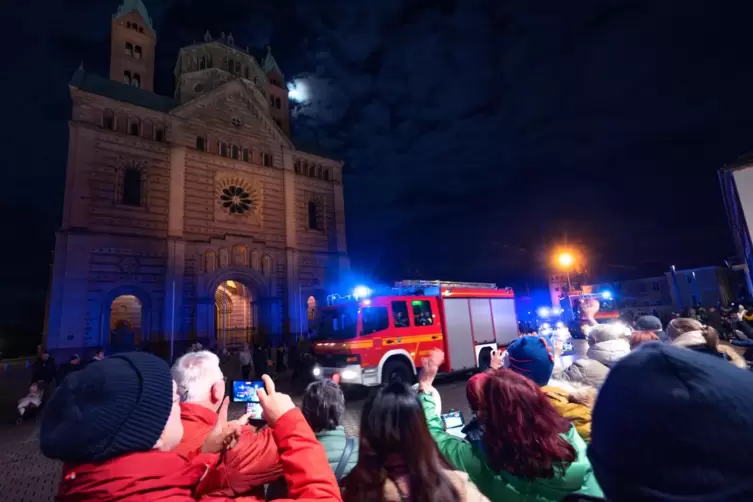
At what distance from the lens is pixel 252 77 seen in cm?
2695

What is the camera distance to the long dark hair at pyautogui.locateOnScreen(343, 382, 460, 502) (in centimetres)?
176

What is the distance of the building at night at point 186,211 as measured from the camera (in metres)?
17.0

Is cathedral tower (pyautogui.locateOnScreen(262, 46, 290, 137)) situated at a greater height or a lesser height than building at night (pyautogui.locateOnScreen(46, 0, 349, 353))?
greater

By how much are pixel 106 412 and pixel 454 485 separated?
156 cm

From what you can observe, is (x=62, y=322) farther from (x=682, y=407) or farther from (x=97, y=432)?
(x=682, y=407)

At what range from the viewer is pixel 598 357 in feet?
13.4

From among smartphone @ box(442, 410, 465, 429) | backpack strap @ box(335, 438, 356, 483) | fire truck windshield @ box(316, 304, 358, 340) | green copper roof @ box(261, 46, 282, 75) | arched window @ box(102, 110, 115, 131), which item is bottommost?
smartphone @ box(442, 410, 465, 429)

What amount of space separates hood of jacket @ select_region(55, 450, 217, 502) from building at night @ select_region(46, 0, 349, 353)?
61.7 feet

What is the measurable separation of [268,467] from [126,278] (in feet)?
63.5

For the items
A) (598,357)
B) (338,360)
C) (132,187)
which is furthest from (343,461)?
(132,187)

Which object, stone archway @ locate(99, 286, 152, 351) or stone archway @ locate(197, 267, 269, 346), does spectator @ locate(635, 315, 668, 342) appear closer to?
stone archway @ locate(197, 267, 269, 346)

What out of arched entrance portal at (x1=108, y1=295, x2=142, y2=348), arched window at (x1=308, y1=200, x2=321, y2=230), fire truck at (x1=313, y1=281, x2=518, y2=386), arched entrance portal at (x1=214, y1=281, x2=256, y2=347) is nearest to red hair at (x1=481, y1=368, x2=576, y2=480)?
fire truck at (x1=313, y1=281, x2=518, y2=386)

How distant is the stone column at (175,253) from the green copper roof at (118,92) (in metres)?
3.02

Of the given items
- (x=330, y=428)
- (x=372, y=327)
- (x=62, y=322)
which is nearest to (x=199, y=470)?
(x=330, y=428)
